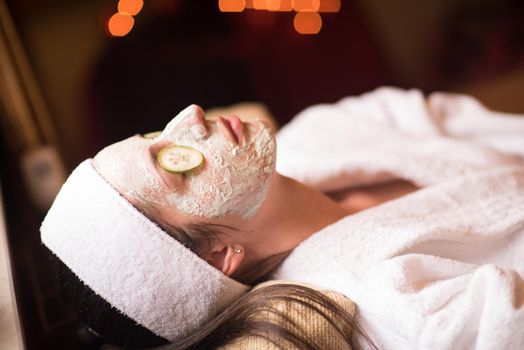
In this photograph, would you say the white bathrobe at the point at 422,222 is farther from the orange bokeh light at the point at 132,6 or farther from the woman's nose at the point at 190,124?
the orange bokeh light at the point at 132,6

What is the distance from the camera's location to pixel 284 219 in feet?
4.15

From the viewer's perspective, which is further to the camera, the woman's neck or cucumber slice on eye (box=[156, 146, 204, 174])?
the woman's neck

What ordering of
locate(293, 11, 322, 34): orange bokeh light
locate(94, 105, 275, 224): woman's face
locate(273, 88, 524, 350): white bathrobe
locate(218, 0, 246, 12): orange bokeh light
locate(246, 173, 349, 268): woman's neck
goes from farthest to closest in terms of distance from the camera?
locate(293, 11, 322, 34): orange bokeh light → locate(218, 0, 246, 12): orange bokeh light → locate(246, 173, 349, 268): woman's neck → locate(94, 105, 275, 224): woman's face → locate(273, 88, 524, 350): white bathrobe

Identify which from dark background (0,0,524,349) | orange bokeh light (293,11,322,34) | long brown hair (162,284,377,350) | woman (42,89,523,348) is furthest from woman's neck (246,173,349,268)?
orange bokeh light (293,11,322,34)

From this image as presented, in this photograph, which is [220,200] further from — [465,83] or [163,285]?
[465,83]

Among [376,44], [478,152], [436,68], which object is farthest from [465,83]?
[478,152]

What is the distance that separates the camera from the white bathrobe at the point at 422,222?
100 centimetres

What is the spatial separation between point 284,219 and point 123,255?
1.25 ft

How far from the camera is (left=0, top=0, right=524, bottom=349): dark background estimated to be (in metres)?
2.41

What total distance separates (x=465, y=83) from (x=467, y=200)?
5.24 feet

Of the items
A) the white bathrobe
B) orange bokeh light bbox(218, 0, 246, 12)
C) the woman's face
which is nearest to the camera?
the white bathrobe

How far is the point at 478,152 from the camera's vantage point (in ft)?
4.94

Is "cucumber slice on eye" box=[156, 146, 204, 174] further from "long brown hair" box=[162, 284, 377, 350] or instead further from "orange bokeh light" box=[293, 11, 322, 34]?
"orange bokeh light" box=[293, 11, 322, 34]

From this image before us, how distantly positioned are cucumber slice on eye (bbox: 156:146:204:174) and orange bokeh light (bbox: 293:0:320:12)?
178cm
